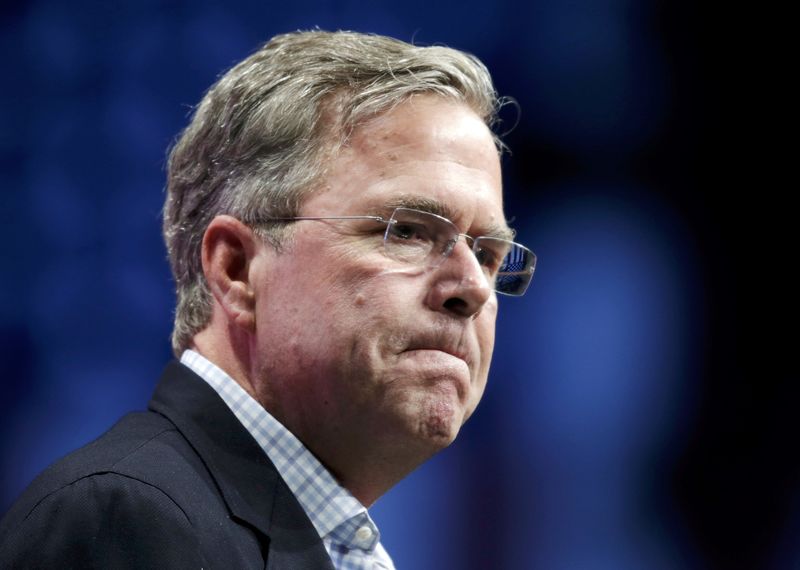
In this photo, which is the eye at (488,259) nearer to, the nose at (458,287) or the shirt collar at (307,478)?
the nose at (458,287)

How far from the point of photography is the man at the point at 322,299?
159cm

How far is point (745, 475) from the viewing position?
3.40 meters

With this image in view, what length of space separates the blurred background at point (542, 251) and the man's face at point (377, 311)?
1.29 metres

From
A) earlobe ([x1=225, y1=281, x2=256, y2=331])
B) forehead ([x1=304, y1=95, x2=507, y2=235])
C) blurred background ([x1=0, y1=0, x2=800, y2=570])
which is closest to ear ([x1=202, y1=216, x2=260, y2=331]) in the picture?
earlobe ([x1=225, y1=281, x2=256, y2=331])

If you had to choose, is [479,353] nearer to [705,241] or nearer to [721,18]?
[705,241]

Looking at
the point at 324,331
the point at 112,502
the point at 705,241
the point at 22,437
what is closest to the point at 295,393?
the point at 324,331

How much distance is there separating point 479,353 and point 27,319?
4.97 ft

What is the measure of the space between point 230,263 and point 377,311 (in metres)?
0.30

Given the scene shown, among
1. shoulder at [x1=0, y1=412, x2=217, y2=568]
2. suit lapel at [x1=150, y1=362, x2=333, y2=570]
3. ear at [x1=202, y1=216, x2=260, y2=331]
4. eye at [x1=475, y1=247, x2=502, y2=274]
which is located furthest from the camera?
eye at [x1=475, y1=247, x2=502, y2=274]

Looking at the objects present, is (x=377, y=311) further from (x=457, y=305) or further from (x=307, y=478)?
(x=307, y=478)

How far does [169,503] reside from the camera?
4.52 feet

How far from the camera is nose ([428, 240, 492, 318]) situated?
1682 mm

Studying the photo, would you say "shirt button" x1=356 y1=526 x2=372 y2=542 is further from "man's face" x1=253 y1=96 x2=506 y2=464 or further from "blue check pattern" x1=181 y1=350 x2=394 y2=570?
"man's face" x1=253 y1=96 x2=506 y2=464

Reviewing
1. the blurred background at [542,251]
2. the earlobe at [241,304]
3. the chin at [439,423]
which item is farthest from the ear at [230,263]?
the blurred background at [542,251]
